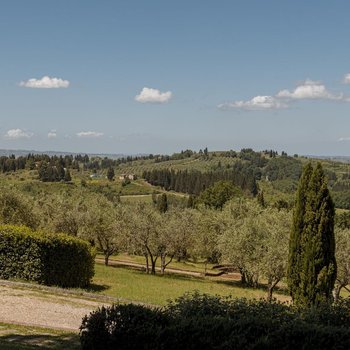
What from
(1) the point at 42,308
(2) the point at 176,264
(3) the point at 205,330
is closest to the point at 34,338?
(1) the point at 42,308

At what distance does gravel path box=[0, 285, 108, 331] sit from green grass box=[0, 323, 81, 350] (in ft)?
3.70

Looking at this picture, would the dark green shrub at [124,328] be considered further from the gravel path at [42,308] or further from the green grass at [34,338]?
the gravel path at [42,308]

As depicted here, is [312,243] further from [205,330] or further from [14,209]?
[14,209]

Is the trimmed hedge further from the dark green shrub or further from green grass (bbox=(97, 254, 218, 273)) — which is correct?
green grass (bbox=(97, 254, 218, 273))

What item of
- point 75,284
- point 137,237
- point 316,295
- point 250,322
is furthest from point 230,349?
point 137,237

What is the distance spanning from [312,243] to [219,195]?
83.3 metres

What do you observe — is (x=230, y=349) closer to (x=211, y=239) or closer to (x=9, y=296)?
(x=9, y=296)

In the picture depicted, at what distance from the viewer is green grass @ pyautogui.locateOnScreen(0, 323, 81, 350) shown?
11.9 metres

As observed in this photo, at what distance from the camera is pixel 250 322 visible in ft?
31.1

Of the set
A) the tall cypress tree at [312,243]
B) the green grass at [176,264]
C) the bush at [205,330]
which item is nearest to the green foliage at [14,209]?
the green grass at [176,264]

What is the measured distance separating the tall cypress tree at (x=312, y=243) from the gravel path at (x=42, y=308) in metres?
11.4

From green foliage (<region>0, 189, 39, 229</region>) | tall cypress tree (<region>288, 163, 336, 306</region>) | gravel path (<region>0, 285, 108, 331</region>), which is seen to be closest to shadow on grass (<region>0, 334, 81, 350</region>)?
gravel path (<region>0, 285, 108, 331</region>)

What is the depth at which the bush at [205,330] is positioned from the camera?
901cm

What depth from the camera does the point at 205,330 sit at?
9.16m
